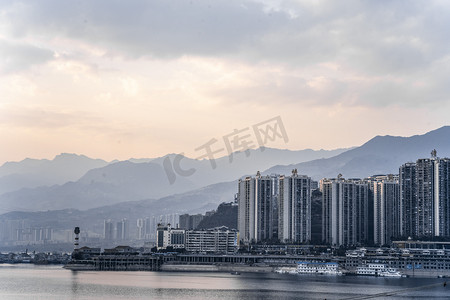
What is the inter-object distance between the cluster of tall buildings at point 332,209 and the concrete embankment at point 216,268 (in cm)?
963

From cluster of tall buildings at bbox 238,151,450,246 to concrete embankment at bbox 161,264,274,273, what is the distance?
9630mm

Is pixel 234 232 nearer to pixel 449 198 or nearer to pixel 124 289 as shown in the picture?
pixel 449 198

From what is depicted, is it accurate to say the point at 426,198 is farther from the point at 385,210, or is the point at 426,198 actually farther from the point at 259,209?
the point at 259,209

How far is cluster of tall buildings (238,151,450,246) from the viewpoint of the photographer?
A: 319ft

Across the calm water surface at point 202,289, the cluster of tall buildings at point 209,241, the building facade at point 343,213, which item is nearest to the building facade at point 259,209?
the cluster of tall buildings at point 209,241

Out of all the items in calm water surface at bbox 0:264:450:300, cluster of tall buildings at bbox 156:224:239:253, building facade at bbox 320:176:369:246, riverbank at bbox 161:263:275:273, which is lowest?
riverbank at bbox 161:263:275:273

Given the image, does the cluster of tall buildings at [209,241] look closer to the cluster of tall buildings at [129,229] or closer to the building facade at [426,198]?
the building facade at [426,198]

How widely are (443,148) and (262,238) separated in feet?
337

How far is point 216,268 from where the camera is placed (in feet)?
297

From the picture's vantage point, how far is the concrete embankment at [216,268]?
8744 cm

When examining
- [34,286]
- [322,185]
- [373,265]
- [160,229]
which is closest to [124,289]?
[34,286]

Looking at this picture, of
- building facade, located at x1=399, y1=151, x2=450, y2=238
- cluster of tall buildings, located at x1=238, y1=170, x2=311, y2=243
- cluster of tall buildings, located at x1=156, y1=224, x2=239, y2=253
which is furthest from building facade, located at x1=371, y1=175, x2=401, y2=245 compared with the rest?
cluster of tall buildings, located at x1=156, y1=224, x2=239, y2=253

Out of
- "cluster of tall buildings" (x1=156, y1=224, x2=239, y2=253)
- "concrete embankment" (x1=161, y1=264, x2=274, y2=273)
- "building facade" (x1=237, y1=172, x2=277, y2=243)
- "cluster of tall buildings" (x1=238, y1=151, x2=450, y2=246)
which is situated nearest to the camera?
"concrete embankment" (x1=161, y1=264, x2=274, y2=273)

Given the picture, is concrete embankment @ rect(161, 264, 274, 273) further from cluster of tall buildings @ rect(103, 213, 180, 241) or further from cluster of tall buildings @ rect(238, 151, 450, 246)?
cluster of tall buildings @ rect(103, 213, 180, 241)
